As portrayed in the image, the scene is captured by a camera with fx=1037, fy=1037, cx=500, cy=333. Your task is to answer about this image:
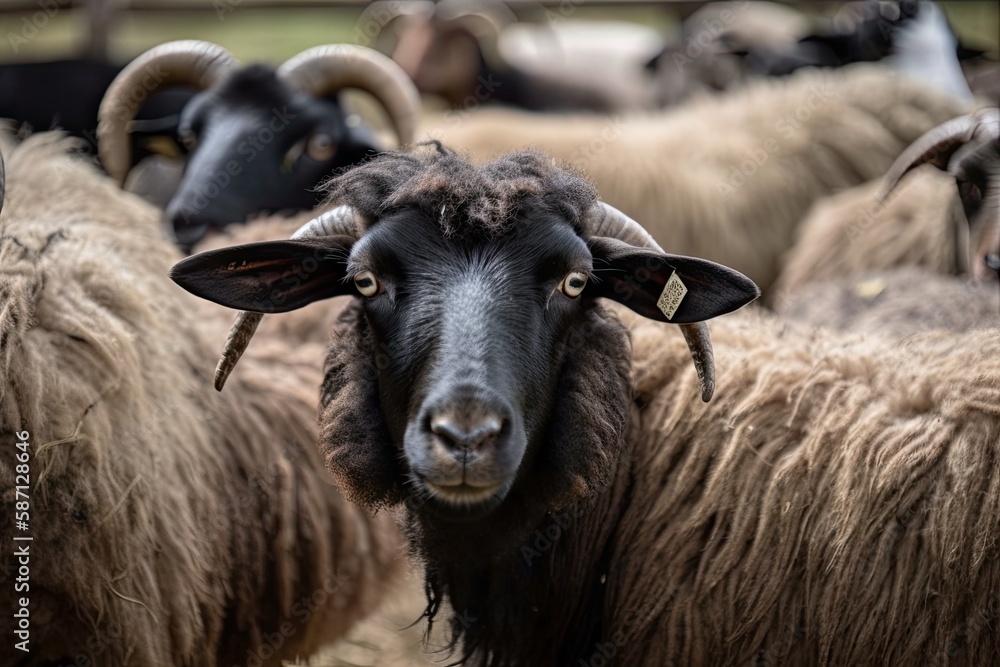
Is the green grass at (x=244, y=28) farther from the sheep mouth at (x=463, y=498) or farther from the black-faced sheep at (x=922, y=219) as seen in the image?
the sheep mouth at (x=463, y=498)

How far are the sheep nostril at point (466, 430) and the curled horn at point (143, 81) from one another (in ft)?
13.8

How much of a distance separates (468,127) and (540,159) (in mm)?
4843

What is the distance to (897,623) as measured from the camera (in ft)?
9.29

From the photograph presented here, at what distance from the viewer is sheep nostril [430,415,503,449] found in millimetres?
2520

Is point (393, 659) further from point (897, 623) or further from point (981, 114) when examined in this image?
point (981, 114)

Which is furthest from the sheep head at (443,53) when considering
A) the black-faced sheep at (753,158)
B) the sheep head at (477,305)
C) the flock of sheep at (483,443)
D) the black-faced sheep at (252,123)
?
the sheep head at (477,305)

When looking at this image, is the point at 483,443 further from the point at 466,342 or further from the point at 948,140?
the point at 948,140

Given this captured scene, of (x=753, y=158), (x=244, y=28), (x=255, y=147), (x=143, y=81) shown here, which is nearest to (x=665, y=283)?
(x=255, y=147)

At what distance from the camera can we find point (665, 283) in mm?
3008

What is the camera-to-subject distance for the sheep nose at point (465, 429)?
2520mm

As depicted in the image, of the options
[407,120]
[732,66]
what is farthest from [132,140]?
[732,66]

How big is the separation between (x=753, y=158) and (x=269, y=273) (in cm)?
528

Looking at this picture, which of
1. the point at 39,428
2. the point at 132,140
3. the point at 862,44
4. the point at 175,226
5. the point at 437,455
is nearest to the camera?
the point at 437,455

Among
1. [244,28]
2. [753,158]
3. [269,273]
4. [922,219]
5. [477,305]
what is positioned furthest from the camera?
[244,28]
